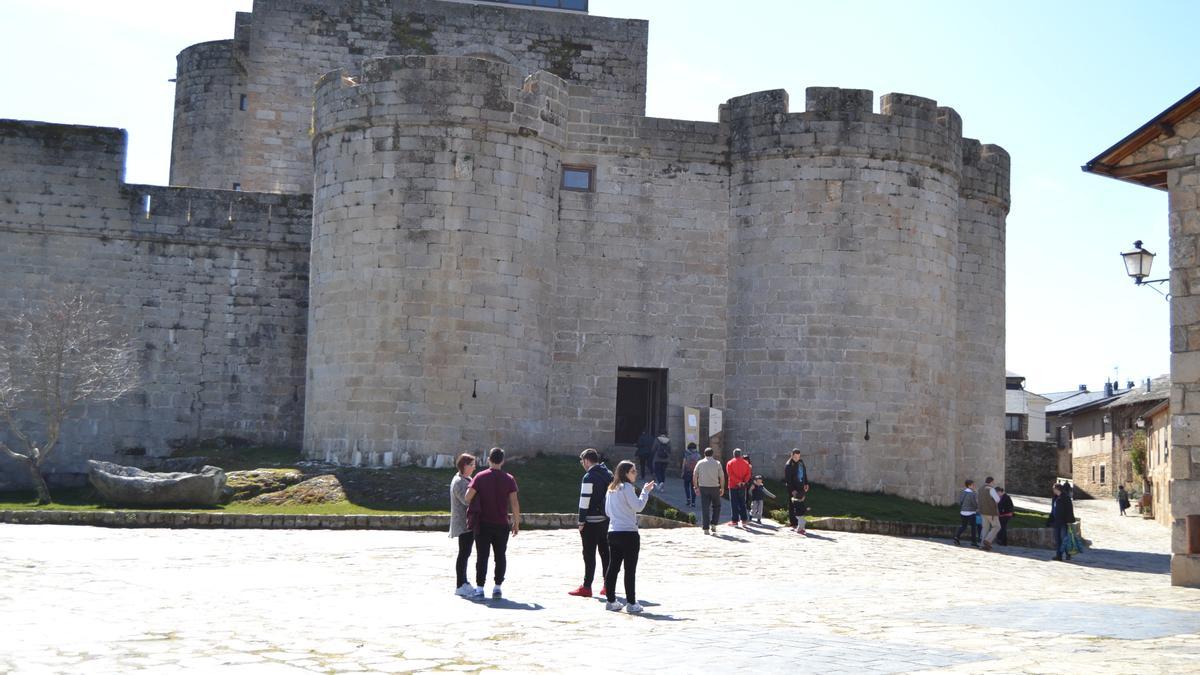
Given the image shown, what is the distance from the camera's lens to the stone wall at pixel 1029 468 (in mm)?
49062

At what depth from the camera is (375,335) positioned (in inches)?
961

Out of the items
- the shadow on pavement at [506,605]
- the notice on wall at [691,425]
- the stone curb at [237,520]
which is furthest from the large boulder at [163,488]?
the shadow on pavement at [506,605]

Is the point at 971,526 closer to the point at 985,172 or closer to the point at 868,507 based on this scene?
the point at 868,507

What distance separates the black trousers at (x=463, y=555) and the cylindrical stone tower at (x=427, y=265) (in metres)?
10.7

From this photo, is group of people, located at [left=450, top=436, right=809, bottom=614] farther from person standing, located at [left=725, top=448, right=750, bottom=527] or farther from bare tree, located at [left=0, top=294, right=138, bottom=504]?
bare tree, located at [left=0, top=294, right=138, bottom=504]

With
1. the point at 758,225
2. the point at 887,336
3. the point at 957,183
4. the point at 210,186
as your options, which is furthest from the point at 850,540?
the point at 210,186

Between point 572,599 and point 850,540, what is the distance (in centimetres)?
858

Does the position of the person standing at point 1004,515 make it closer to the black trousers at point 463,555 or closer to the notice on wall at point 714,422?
the notice on wall at point 714,422

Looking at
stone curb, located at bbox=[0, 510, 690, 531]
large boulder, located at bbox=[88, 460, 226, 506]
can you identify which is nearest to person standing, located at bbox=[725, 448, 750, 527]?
stone curb, located at bbox=[0, 510, 690, 531]

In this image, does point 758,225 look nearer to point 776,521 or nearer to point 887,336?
point 887,336

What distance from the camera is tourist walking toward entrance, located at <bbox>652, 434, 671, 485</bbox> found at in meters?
24.7

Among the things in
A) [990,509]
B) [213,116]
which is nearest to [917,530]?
[990,509]

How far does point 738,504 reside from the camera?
69.8ft

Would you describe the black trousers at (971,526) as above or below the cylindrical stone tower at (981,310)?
below
